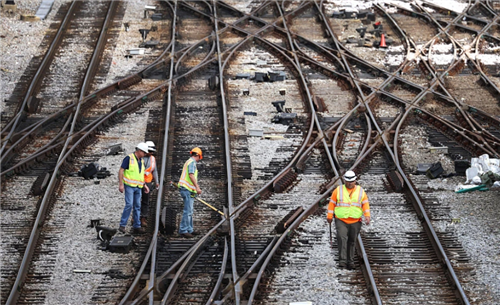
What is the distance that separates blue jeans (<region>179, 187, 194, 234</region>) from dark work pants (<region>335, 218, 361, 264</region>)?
2.37 metres

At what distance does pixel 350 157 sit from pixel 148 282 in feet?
20.0

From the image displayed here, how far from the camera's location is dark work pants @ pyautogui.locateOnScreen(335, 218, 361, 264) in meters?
11.0

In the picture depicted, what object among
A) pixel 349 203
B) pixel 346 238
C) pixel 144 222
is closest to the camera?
pixel 349 203

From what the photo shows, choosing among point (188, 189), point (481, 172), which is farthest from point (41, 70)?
point (481, 172)

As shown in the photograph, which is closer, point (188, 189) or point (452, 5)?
point (188, 189)

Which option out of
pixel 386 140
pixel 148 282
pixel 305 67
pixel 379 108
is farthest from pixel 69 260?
pixel 305 67

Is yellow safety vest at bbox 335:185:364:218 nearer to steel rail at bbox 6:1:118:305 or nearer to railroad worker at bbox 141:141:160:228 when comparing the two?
railroad worker at bbox 141:141:160:228

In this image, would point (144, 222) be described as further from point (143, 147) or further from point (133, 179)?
point (143, 147)

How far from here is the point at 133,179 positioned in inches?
476

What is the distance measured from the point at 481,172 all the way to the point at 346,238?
4437mm

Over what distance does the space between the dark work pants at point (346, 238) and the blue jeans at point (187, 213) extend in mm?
2371

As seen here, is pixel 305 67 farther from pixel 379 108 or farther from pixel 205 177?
pixel 205 177

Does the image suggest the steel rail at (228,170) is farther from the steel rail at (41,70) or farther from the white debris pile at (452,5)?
the white debris pile at (452,5)

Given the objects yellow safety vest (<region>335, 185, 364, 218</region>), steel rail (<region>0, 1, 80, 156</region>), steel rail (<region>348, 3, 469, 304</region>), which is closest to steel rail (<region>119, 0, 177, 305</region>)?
yellow safety vest (<region>335, 185, 364, 218</region>)
